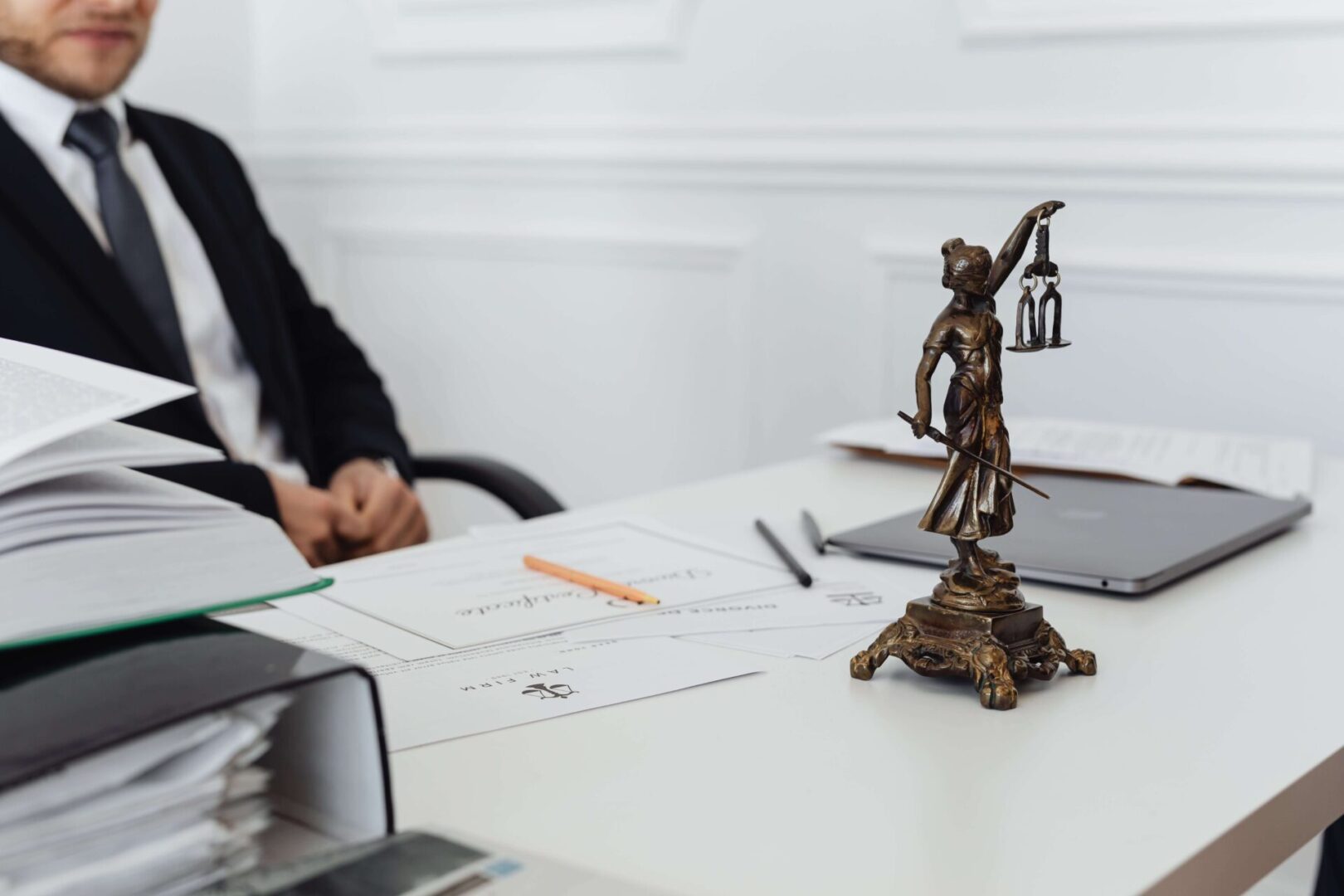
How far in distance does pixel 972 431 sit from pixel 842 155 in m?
1.33

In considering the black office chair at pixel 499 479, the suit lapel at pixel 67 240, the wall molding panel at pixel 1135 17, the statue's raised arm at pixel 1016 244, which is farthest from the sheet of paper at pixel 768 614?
the wall molding panel at pixel 1135 17

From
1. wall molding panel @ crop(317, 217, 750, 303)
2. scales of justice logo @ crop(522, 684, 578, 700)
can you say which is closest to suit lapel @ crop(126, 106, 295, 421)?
wall molding panel @ crop(317, 217, 750, 303)

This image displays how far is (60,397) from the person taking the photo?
604 millimetres

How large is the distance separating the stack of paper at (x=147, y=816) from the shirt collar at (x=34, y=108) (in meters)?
1.45

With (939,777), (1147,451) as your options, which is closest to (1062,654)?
(939,777)

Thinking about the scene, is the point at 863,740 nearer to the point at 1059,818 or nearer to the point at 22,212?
the point at 1059,818

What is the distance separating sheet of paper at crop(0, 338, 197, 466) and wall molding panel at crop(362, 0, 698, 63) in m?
1.67

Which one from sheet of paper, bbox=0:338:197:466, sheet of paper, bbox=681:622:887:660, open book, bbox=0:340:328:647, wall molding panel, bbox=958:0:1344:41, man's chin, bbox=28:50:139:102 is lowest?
sheet of paper, bbox=681:622:887:660

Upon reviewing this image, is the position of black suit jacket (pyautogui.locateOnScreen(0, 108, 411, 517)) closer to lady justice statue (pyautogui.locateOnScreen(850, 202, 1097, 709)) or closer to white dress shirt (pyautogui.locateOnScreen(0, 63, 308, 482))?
white dress shirt (pyautogui.locateOnScreen(0, 63, 308, 482))

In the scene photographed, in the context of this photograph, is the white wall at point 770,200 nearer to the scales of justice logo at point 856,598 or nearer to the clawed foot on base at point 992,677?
the scales of justice logo at point 856,598

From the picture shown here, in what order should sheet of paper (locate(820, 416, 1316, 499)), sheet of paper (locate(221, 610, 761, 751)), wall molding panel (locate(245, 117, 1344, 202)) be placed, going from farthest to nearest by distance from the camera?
wall molding panel (locate(245, 117, 1344, 202))
sheet of paper (locate(820, 416, 1316, 499))
sheet of paper (locate(221, 610, 761, 751))

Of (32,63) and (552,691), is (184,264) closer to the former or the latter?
(32,63)

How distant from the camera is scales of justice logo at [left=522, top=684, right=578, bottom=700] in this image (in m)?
0.75

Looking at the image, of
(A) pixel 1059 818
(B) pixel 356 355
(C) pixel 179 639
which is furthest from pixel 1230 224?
(C) pixel 179 639
